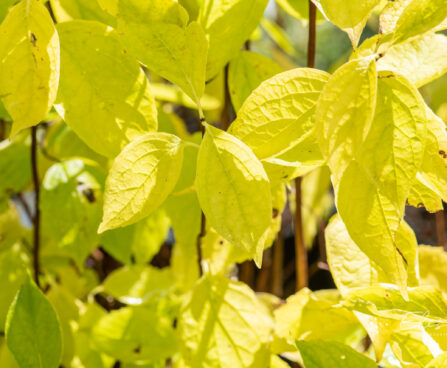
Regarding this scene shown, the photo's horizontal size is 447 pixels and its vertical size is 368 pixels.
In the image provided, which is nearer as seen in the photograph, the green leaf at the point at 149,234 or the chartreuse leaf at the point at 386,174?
the chartreuse leaf at the point at 386,174

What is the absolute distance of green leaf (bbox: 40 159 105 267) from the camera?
1.25 feet

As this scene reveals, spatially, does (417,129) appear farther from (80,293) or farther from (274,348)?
(80,293)

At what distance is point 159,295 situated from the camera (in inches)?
17.9

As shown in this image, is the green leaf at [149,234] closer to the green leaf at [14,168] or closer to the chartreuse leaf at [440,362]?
the green leaf at [14,168]

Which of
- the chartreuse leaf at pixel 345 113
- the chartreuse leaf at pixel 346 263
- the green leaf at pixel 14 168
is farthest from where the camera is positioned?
the green leaf at pixel 14 168

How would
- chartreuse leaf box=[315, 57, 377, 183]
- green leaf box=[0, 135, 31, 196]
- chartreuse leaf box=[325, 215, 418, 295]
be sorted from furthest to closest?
green leaf box=[0, 135, 31, 196] → chartreuse leaf box=[325, 215, 418, 295] → chartreuse leaf box=[315, 57, 377, 183]

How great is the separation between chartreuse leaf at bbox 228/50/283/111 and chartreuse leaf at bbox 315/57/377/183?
0.48 ft

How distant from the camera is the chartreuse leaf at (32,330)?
29 cm

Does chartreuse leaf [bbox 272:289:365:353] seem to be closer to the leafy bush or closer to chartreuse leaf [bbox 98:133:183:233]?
the leafy bush

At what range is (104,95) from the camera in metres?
0.27

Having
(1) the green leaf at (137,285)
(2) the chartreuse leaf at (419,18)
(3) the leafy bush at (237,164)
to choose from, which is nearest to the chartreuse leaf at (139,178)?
(3) the leafy bush at (237,164)

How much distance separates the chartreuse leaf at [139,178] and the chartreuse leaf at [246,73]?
11 centimetres

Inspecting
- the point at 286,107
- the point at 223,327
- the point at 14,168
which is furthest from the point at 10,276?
the point at 286,107

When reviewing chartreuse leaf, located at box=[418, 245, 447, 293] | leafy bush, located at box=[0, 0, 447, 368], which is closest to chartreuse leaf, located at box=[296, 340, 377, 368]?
leafy bush, located at box=[0, 0, 447, 368]
